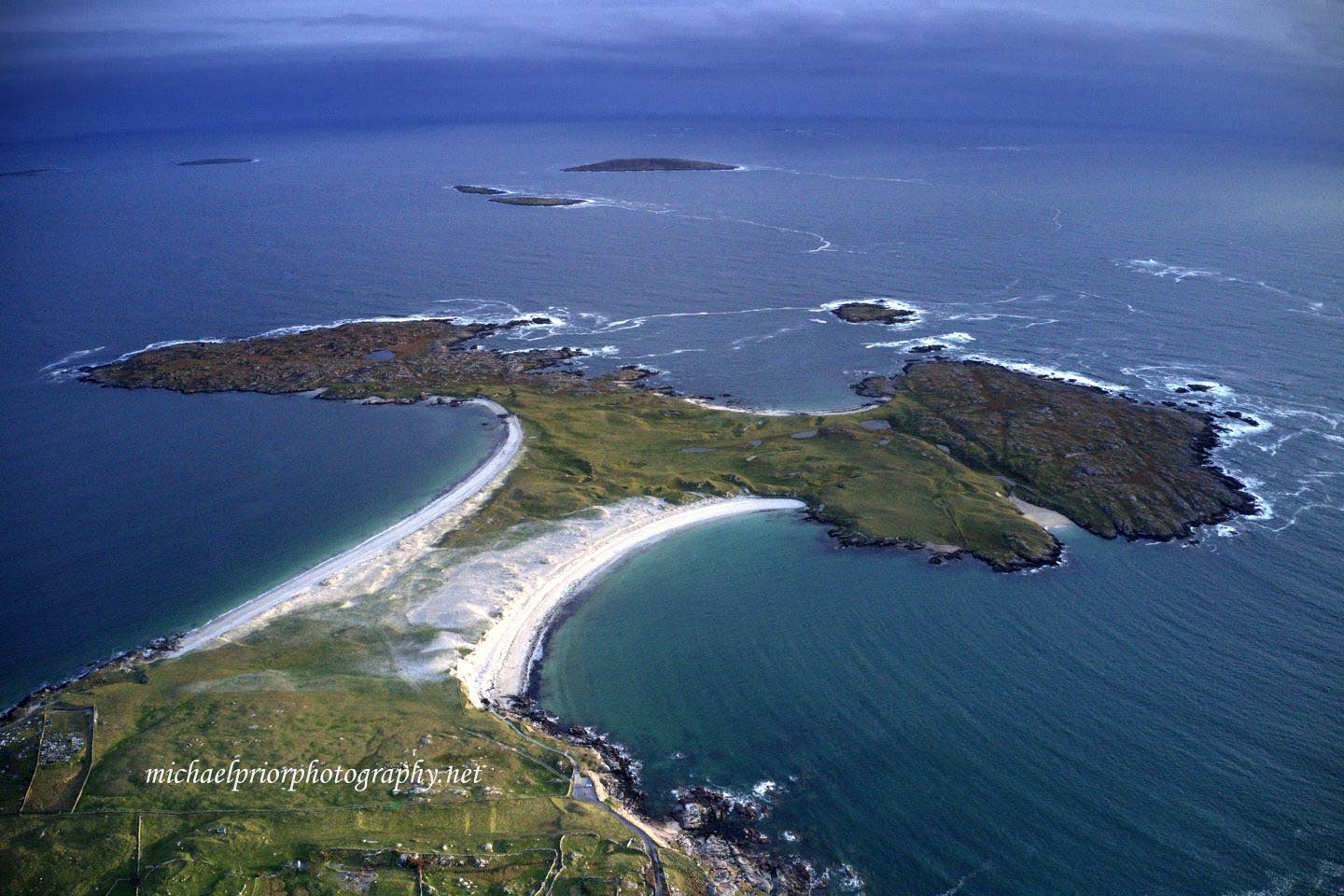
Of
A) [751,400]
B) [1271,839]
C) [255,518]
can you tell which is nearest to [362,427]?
[255,518]

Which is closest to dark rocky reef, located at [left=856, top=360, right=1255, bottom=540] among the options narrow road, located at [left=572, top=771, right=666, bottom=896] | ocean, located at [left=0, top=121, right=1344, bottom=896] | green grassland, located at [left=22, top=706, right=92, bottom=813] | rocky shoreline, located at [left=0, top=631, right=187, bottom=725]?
ocean, located at [left=0, top=121, right=1344, bottom=896]

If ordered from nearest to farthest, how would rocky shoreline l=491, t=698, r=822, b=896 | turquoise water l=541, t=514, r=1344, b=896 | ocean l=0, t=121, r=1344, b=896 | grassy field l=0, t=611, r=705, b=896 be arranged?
1. grassy field l=0, t=611, r=705, b=896
2. rocky shoreline l=491, t=698, r=822, b=896
3. turquoise water l=541, t=514, r=1344, b=896
4. ocean l=0, t=121, r=1344, b=896

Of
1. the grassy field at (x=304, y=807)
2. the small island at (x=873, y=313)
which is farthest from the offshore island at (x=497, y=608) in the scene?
the small island at (x=873, y=313)

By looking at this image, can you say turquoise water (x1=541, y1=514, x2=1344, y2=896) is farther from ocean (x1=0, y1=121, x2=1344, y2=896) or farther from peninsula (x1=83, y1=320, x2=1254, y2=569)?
peninsula (x1=83, y1=320, x2=1254, y2=569)

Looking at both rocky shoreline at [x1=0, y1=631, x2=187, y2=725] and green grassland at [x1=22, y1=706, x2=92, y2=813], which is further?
rocky shoreline at [x1=0, y1=631, x2=187, y2=725]

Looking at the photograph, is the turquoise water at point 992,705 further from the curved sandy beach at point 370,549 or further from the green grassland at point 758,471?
the curved sandy beach at point 370,549

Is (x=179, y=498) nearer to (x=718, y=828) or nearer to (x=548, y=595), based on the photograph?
(x=548, y=595)

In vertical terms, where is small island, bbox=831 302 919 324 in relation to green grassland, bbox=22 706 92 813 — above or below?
above
